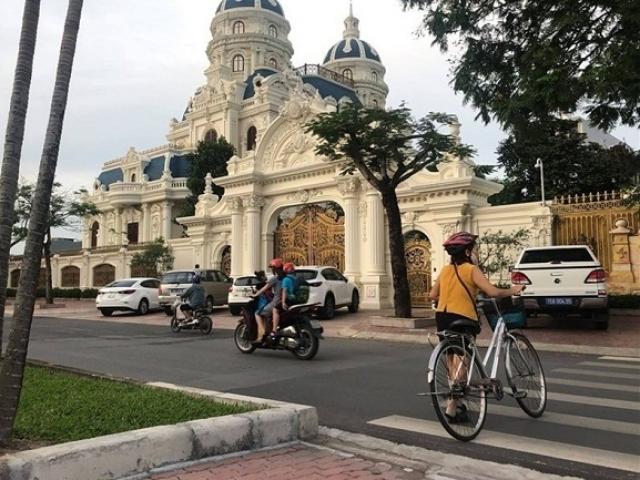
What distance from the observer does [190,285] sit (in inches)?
711

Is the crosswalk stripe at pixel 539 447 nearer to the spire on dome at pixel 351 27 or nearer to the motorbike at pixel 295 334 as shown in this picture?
the motorbike at pixel 295 334

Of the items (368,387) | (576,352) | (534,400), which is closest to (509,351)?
(534,400)

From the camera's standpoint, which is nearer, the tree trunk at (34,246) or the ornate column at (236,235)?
the tree trunk at (34,246)

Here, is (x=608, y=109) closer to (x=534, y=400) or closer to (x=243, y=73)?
(x=534, y=400)

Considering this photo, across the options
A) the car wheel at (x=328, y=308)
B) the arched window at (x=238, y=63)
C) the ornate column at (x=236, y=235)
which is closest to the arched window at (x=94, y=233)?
the arched window at (x=238, y=63)

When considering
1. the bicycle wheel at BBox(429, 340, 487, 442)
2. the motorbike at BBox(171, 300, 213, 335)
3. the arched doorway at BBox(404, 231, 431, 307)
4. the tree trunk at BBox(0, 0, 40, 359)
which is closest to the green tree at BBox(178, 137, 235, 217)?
the arched doorway at BBox(404, 231, 431, 307)

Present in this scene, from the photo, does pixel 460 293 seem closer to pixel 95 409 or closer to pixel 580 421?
pixel 580 421

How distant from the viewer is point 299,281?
973 centimetres

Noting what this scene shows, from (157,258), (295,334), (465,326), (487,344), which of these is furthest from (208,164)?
(465,326)

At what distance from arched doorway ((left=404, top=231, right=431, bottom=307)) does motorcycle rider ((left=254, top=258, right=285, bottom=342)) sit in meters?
10.4

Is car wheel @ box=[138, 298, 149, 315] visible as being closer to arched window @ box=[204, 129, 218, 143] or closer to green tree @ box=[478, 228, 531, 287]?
green tree @ box=[478, 228, 531, 287]

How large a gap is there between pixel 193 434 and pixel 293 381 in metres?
3.41

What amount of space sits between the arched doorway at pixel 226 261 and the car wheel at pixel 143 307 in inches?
196

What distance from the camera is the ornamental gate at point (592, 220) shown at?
1567cm
